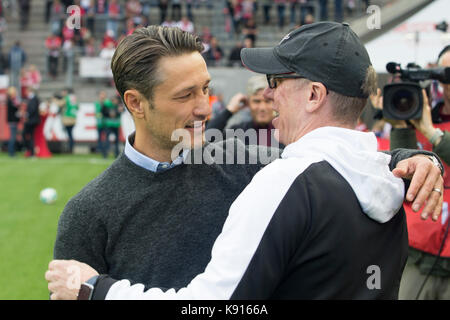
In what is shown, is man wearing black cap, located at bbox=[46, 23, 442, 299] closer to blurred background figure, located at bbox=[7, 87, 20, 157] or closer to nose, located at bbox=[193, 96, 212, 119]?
nose, located at bbox=[193, 96, 212, 119]

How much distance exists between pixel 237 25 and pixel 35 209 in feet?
38.6

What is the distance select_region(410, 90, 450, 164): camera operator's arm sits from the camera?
3139 mm

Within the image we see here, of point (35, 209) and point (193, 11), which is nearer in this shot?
point (35, 209)

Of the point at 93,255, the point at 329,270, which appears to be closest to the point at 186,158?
the point at 93,255

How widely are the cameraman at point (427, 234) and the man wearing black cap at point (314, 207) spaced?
155 centimetres

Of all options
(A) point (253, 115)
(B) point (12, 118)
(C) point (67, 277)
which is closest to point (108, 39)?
(B) point (12, 118)

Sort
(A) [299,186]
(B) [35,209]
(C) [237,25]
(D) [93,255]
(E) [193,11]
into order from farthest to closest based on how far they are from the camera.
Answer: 1. (E) [193,11]
2. (C) [237,25]
3. (B) [35,209]
4. (D) [93,255]
5. (A) [299,186]

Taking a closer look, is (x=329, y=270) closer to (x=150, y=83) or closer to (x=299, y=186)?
(x=299, y=186)

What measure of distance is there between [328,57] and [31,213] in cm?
761

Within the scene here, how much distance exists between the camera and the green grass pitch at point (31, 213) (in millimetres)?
5773

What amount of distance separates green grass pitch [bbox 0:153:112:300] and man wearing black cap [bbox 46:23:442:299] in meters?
4.12

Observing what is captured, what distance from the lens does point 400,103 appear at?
3.28 metres

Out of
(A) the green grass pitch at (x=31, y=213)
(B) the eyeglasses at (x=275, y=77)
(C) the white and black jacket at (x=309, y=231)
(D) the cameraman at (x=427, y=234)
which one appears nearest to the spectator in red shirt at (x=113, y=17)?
(A) the green grass pitch at (x=31, y=213)
